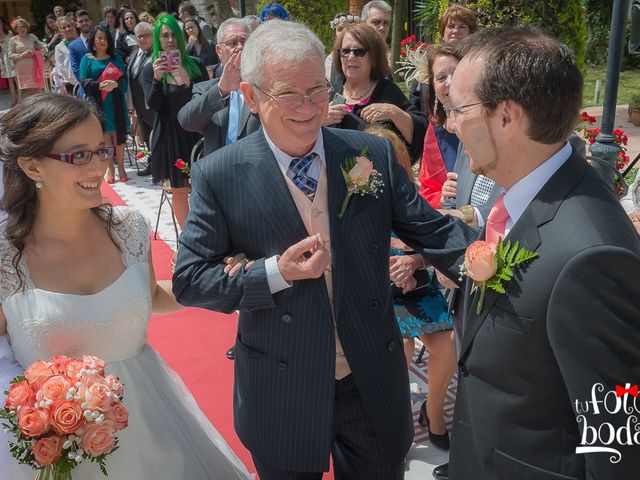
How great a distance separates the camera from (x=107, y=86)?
9273 mm

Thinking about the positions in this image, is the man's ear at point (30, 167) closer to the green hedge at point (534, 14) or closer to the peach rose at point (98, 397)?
the peach rose at point (98, 397)

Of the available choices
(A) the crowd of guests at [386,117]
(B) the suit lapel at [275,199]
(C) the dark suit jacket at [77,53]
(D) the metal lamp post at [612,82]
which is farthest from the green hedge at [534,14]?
(C) the dark suit jacket at [77,53]

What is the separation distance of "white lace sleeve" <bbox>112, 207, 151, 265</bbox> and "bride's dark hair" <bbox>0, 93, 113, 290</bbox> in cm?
Result: 34

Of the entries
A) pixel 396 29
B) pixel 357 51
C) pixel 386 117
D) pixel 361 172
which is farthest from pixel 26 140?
pixel 396 29

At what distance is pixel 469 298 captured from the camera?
188cm

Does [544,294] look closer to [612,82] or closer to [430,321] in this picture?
[430,321]

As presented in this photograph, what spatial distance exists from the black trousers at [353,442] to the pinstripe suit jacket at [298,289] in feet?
0.14

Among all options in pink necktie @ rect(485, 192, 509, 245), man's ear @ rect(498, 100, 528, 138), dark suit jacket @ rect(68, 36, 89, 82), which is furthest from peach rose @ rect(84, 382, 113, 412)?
dark suit jacket @ rect(68, 36, 89, 82)

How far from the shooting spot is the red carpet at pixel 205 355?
4016mm

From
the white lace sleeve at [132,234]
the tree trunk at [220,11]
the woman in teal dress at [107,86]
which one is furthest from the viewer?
the tree trunk at [220,11]

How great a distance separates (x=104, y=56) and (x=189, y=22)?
5.04 ft

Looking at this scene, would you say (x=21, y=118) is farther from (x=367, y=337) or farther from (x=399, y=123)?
(x=399, y=123)

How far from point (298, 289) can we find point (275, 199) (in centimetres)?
32

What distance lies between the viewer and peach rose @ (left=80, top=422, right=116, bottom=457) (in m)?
1.92
